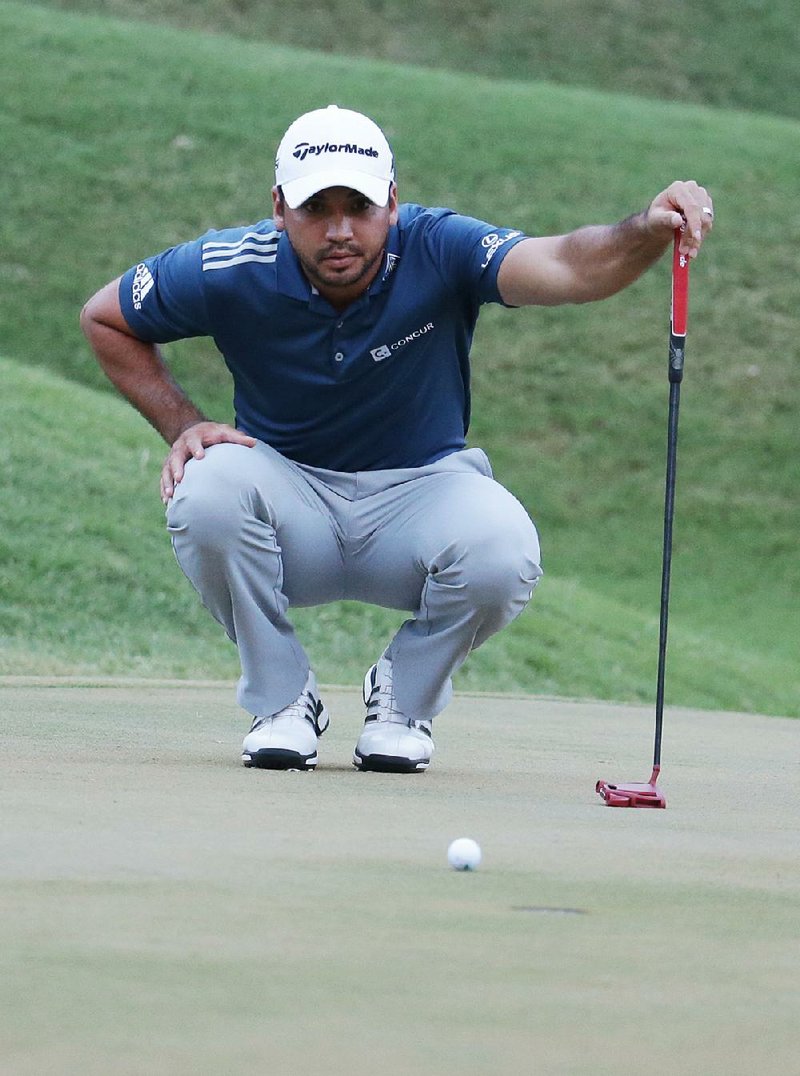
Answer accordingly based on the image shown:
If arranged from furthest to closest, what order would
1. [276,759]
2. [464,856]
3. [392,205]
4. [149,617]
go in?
[149,617]
[392,205]
[276,759]
[464,856]

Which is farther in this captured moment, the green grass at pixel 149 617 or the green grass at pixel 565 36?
the green grass at pixel 565 36

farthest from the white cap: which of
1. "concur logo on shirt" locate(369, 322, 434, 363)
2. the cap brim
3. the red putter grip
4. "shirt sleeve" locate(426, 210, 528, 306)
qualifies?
the red putter grip

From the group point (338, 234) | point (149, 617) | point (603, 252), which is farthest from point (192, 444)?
point (149, 617)

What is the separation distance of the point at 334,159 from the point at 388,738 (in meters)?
1.19

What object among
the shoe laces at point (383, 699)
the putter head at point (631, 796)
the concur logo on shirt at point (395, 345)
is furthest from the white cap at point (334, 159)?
the putter head at point (631, 796)

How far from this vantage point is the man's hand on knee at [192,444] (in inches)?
156

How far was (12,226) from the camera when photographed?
17156 mm

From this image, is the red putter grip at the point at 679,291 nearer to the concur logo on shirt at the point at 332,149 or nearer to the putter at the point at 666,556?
the putter at the point at 666,556

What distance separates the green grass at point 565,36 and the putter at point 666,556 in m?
22.5

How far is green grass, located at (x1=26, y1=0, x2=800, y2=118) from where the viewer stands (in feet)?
84.1

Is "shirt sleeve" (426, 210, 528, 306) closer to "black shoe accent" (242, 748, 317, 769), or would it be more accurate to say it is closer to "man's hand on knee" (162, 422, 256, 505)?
"man's hand on knee" (162, 422, 256, 505)

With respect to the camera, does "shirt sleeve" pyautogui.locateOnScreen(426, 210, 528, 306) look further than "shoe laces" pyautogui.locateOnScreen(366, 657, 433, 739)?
No

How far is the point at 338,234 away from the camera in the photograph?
12.6 ft

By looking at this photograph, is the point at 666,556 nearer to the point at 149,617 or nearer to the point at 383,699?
the point at 383,699
